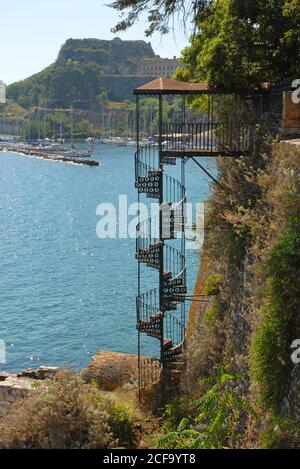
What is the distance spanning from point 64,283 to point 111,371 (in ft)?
72.8

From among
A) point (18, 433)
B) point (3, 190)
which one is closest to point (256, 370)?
point (18, 433)

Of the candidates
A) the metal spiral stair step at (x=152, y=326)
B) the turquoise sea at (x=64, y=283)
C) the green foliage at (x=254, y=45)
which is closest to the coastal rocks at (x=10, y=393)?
the metal spiral stair step at (x=152, y=326)

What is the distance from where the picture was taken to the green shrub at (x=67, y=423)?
12367mm

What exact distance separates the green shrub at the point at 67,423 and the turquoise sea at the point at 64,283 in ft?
30.4

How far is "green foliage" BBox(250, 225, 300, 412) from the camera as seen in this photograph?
9531 mm

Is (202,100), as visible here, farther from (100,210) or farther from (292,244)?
(100,210)

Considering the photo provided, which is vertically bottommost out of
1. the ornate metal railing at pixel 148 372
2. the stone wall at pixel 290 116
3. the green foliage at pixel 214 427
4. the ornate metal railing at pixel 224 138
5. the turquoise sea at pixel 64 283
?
the turquoise sea at pixel 64 283

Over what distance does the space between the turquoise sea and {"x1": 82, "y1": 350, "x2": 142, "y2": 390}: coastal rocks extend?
6.37 meters

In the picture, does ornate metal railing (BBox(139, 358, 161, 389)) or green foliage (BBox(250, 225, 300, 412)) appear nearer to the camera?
green foliage (BBox(250, 225, 300, 412))

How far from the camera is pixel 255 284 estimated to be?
38.8 feet

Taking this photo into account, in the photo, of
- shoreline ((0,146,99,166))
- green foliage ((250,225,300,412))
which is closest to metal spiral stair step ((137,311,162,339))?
green foliage ((250,225,300,412))

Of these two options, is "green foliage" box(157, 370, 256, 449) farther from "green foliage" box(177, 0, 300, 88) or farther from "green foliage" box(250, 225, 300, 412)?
"green foliage" box(177, 0, 300, 88)

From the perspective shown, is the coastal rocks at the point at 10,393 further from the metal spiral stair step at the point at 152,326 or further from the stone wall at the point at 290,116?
the stone wall at the point at 290,116

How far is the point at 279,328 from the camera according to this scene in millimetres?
9648
